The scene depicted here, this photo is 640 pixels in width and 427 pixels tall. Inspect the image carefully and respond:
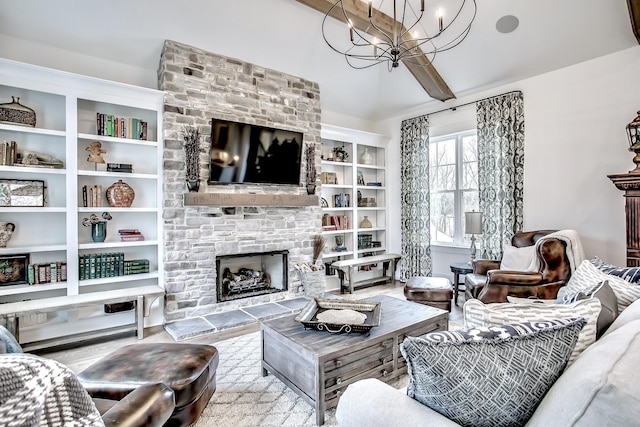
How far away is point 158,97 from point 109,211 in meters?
1.40

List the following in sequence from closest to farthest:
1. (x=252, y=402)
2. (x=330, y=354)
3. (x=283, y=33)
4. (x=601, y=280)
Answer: (x=601, y=280) < (x=330, y=354) < (x=252, y=402) < (x=283, y=33)

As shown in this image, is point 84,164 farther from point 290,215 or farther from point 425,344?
point 425,344

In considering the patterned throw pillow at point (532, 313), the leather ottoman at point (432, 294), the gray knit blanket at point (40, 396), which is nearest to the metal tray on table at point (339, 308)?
the patterned throw pillow at point (532, 313)

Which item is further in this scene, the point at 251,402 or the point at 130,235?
the point at 130,235

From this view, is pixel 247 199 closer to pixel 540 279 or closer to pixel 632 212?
pixel 540 279

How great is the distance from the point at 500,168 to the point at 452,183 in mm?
964

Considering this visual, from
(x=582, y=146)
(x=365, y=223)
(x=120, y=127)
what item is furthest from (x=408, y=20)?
(x=120, y=127)

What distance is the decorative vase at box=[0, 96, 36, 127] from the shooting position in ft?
10.3

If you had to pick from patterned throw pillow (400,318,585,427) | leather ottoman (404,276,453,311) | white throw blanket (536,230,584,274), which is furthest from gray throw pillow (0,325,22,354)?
white throw blanket (536,230,584,274)

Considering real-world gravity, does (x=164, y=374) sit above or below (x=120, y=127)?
below

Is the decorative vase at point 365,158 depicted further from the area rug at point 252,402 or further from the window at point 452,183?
the area rug at point 252,402

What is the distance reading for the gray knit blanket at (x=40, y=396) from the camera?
0.54m

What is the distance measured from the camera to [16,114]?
317 centimetres

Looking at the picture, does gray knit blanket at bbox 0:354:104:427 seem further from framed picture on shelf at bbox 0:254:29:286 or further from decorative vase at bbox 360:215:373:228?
decorative vase at bbox 360:215:373:228
